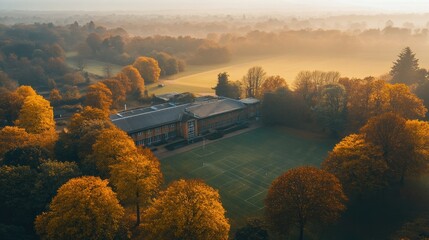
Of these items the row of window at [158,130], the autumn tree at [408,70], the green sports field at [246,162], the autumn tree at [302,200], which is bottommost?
the green sports field at [246,162]

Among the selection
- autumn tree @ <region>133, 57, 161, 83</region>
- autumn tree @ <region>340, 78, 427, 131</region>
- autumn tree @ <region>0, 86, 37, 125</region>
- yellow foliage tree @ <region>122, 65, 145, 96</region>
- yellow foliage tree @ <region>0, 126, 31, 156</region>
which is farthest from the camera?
autumn tree @ <region>133, 57, 161, 83</region>

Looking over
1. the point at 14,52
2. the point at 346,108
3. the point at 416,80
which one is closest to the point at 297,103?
the point at 346,108

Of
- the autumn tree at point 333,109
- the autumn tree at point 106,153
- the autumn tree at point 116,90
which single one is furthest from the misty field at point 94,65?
the autumn tree at point 106,153

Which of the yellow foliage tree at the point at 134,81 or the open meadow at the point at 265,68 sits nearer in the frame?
the yellow foliage tree at the point at 134,81

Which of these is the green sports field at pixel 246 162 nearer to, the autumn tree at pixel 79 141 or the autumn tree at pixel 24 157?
the autumn tree at pixel 79 141

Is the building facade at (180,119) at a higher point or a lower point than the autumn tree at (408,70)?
lower

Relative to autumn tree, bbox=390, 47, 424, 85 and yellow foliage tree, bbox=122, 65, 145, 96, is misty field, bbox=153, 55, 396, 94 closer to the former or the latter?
yellow foliage tree, bbox=122, 65, 145, 96

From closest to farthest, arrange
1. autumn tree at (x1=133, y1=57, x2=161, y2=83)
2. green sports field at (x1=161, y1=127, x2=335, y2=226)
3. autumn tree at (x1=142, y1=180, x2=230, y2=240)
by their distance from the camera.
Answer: autumn tree at (x1=142, y1=180, x2=230, y2=240) → green sports field at (x1=161, y1=127, x2=335, y2=226) → autumn tree at (x1=133, y1=57, x2=161, y2=83)

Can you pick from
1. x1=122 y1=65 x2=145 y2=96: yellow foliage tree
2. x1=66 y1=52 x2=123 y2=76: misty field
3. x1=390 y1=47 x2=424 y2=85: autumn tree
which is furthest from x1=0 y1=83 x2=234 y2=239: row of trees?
x1=66 y1=52 x2=123 y2=76: misty field
